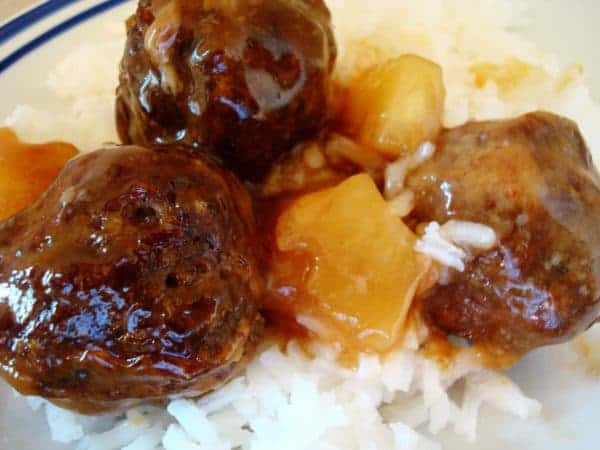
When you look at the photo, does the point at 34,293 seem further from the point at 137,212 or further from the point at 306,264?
the point at 306,264

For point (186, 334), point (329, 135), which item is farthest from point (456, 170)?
point (186, 334)

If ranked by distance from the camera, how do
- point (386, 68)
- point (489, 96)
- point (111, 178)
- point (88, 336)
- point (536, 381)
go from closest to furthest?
point (88, 336) < point (111, 178) < point (536, 381) < point (386, 68) < point (489, 96)

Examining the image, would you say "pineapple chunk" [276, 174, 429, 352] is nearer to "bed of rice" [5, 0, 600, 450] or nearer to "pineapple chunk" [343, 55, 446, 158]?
"bed of rice" [5, 0, 600, 450]

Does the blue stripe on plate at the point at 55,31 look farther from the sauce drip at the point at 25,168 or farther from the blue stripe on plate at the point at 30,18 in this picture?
the sauce drip at the point at 25,168

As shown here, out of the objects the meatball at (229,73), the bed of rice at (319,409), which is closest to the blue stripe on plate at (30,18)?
the meatball at (229,73)

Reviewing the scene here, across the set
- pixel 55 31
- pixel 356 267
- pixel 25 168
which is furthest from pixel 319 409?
pixel 55 31

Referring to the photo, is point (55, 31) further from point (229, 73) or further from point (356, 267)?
point (356, 267)

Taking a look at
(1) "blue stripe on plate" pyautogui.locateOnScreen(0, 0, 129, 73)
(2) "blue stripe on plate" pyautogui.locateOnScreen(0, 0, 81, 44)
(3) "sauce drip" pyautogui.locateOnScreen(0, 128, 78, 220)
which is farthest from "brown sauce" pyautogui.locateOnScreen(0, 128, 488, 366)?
(2) "blue stripe on plate" pyautogui.locateOnScreen(0, 0, 81, 44)
